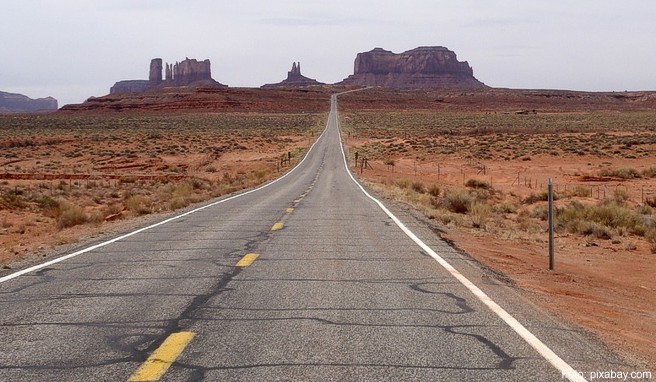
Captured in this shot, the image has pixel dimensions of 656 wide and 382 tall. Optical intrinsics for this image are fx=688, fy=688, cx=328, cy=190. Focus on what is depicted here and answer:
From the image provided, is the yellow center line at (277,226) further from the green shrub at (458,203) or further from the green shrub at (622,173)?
the green shrub at (622,173)

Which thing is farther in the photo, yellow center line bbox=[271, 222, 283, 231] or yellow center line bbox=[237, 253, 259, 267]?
yellow center line bbox=[271, 222, 283, 231]

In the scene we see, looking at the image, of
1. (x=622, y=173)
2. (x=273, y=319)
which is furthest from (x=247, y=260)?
(x=622, y=173)

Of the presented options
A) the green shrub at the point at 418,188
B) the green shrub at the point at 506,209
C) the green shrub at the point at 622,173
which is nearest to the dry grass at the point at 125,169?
the green shrub at the point at 418,188

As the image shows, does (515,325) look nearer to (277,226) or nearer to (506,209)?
(277,226)

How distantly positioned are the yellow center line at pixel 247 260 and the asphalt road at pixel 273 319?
0.15ft

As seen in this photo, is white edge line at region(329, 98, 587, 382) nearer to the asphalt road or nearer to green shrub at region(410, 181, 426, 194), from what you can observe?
the asphalt road

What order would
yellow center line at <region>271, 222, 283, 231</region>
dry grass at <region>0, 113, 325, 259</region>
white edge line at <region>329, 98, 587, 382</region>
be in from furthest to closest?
dry grass at <region>0, 113, 325, 259</region> < yellow center line at <region>271, 222, 283, 231</region> < white edge line at <region>329, 98, 587, 382</region>

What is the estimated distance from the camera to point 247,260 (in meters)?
10.2

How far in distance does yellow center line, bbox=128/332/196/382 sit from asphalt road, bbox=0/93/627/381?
0.02 metres

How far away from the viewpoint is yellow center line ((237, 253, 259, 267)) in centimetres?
987

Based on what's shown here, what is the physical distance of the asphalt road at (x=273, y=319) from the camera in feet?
16.9

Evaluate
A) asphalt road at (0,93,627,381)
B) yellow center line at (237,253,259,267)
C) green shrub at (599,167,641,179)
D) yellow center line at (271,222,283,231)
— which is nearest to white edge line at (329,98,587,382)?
asphalt road at (0,93,627,381)

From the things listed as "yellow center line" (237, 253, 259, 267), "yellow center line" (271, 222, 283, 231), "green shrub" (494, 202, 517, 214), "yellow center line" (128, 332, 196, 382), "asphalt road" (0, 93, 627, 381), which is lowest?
"green shrub" (494, 202, 517, 214)

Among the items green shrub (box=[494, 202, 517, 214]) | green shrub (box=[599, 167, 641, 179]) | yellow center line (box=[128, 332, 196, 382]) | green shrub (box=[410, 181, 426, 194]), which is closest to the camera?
yellow center line (box=[128, 332, 196, 382])
